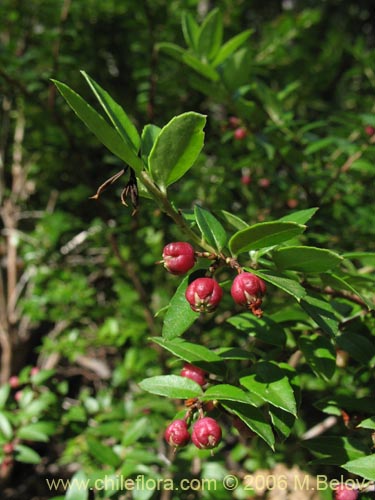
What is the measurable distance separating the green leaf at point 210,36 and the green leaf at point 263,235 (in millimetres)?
730

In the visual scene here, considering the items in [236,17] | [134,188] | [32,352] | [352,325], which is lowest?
[32,352]

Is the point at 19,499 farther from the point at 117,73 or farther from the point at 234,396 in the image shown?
the point at 117,73

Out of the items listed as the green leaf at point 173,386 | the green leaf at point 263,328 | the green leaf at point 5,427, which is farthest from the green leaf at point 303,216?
the green leaf at point 5,427

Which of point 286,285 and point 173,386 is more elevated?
point 286,285

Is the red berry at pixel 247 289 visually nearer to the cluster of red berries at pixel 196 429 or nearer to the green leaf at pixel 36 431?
the cluster of red berries at pixel 196 429

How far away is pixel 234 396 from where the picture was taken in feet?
2.10

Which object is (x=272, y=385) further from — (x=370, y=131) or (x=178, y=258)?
(x=370, y=131)

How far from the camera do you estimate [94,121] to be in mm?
498

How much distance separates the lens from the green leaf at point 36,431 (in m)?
1.30

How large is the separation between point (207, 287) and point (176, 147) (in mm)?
191

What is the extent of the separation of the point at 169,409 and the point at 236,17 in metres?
2.01

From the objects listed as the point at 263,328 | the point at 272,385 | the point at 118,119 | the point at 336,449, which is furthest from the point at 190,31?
the point at 336,449

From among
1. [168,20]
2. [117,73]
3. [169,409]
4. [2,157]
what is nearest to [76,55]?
[117,73]

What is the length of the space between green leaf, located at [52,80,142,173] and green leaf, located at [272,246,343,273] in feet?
0.82
